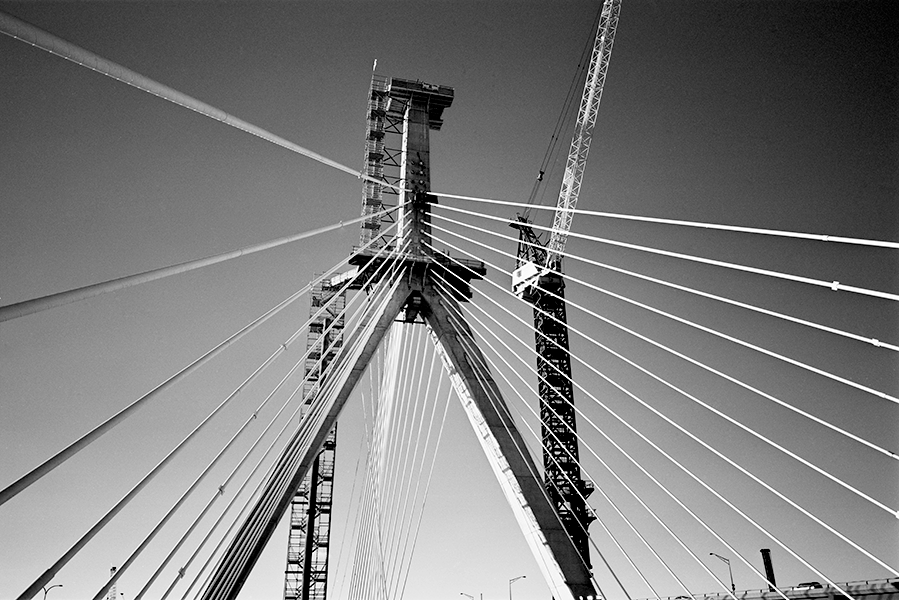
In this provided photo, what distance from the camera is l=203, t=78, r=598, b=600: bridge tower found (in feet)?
42.0

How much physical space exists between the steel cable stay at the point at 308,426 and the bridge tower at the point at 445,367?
0.03m

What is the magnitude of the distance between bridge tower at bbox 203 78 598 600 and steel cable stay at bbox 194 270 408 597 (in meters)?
0.03

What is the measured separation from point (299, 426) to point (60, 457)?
381 inches

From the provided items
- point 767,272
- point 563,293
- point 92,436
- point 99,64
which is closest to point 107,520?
point 92,436

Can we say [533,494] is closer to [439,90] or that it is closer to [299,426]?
[299,426]

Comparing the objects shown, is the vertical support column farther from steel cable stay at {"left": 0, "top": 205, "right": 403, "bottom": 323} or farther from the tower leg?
steel cable stay at {"left": 0, "top": 205, "right": 403, "bottom": 323}

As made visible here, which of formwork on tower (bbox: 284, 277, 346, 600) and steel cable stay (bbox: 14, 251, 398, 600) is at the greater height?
steel cable stay (bbox: 14, 251, 398, 600)

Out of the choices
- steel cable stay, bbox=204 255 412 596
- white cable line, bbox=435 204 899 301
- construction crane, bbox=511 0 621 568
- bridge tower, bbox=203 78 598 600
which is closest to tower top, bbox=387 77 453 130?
bridge tower, bbox=203 78 598 600

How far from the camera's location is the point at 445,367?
16.2m

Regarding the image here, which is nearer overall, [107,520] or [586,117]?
[107,520]

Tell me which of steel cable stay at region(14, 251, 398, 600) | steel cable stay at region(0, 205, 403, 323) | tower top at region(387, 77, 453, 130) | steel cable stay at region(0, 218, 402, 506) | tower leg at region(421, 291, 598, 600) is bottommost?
tower leg at region(421, 291, 598, 600)

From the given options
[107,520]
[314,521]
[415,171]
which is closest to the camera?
[107,520]

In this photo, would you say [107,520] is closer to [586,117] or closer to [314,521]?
[314,521]

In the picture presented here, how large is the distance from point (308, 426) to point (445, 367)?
12.2ft
